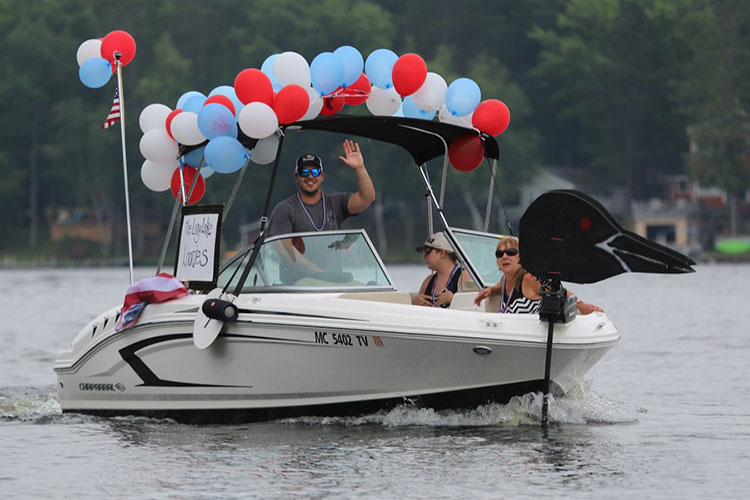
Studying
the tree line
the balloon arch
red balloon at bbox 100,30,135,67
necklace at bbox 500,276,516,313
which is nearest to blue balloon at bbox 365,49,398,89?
the balloon arch

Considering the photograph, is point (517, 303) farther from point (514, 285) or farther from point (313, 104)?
point (313, 104)

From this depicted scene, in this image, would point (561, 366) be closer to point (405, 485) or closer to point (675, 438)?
point (675, 438)

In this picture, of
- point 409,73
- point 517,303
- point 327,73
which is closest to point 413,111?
point 409,73

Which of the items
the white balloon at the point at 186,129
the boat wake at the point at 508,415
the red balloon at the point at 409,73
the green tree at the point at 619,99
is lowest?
the boat wake at the point at 508,415

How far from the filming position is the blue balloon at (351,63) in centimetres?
1210

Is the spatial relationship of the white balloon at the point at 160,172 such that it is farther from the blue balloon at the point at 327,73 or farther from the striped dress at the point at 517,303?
the striped dress at the point at 517,303

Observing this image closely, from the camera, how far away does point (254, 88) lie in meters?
11.7

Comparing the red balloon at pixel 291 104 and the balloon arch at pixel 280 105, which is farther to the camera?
the balloon arch at pixel 280 105

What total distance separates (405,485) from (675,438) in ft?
10.1

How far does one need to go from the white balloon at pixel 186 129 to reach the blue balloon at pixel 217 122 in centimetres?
47

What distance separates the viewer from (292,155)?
81.3 m

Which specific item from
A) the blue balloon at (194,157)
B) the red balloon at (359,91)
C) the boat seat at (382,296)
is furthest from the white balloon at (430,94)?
the boat seat at (382,296)

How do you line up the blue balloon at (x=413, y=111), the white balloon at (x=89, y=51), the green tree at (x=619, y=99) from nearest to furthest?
the blue balloon at (x=413, y=111), the white balloon at (x=89, y=51), the green tree at (x=619, y=99)

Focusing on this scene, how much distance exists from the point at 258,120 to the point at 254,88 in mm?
443
